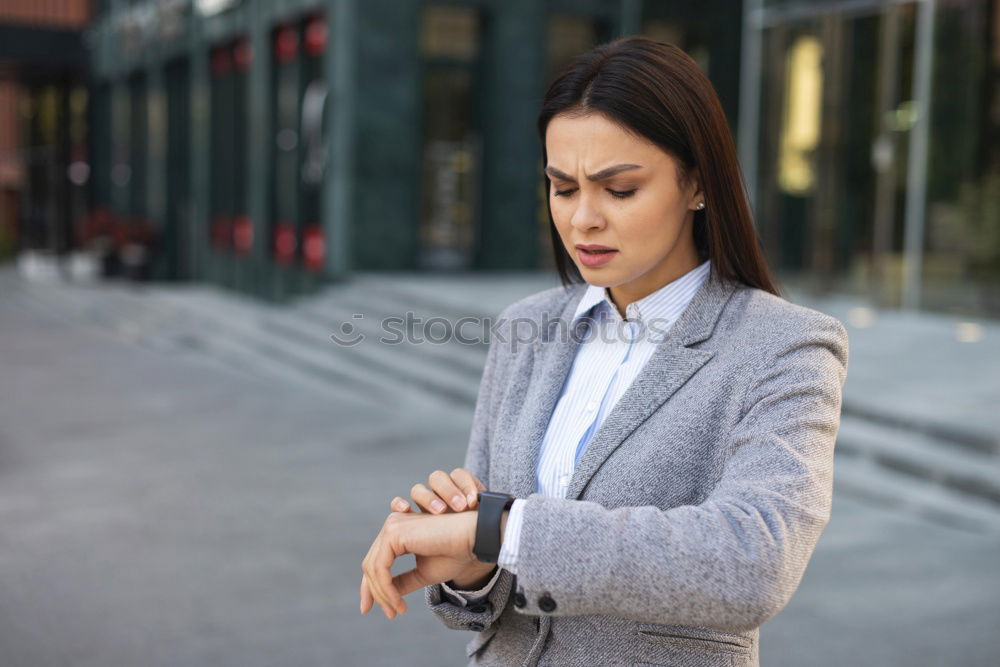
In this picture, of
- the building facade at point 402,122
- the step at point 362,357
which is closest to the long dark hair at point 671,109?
the step at point 362,357

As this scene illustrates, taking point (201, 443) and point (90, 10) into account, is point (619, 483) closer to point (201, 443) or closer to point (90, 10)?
point (201, 443)

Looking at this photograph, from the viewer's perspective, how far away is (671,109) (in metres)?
1.49

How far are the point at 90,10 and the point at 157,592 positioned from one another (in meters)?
21.4

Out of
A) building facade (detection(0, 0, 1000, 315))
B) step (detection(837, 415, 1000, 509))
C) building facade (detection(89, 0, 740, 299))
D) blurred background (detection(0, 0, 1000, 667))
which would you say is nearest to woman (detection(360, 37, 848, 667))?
blurred background (detection(0, 0, 1000, 667))

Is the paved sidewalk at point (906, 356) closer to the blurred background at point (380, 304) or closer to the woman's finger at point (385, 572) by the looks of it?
the blurred background at point (380, 304)

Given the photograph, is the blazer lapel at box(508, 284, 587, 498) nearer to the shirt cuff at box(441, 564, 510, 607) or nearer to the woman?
the woman

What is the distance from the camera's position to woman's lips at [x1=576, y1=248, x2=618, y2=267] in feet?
5.17

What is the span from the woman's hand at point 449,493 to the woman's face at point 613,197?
35 centimetres

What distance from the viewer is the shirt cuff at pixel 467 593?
1.64 m

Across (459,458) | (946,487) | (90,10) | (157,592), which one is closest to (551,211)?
(157,592)

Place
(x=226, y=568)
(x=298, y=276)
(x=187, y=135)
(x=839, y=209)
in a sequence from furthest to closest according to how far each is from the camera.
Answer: (x=187, y=135), (x=298, y=276), (x=839, y=209), (x=226, y=568)

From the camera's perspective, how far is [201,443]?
704cm

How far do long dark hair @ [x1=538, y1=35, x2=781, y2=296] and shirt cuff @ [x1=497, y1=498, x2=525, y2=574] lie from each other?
50 cm

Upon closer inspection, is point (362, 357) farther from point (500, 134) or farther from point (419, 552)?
point (419, 552)
